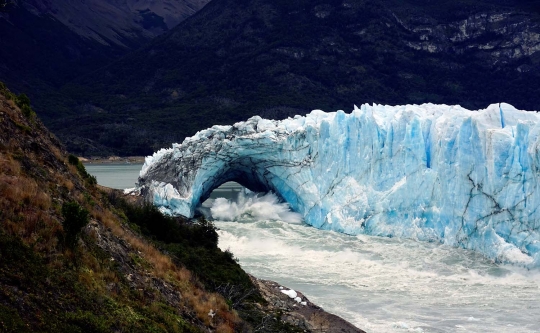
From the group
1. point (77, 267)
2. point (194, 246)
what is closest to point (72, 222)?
point (77, 267)

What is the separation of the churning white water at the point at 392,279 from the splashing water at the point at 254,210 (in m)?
1.39

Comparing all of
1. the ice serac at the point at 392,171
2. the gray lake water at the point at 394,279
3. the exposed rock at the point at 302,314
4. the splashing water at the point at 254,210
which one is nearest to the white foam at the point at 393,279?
the gray lake water at the point at 394,279

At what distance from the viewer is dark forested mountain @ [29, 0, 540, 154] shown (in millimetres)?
85375

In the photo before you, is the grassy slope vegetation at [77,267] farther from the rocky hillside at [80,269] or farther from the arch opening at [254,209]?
the arch opening at [254,209]

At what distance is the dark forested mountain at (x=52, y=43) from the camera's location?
371ft

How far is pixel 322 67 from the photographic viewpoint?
306 ft

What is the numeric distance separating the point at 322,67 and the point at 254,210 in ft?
226

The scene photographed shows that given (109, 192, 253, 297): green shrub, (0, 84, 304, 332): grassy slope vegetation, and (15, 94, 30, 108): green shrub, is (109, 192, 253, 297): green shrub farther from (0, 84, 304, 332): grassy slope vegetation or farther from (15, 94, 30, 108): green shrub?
(15, 94, 30, 108): green shrub

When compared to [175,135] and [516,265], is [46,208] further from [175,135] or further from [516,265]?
[175,135]

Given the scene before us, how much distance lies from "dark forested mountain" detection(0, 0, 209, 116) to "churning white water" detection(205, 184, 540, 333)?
277 ft

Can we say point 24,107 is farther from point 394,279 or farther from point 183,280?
point 394,279

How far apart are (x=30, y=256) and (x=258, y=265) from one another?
12.8 m

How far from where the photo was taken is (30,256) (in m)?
6.73

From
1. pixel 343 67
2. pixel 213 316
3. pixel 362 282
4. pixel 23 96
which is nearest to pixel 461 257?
pixel 362 282
